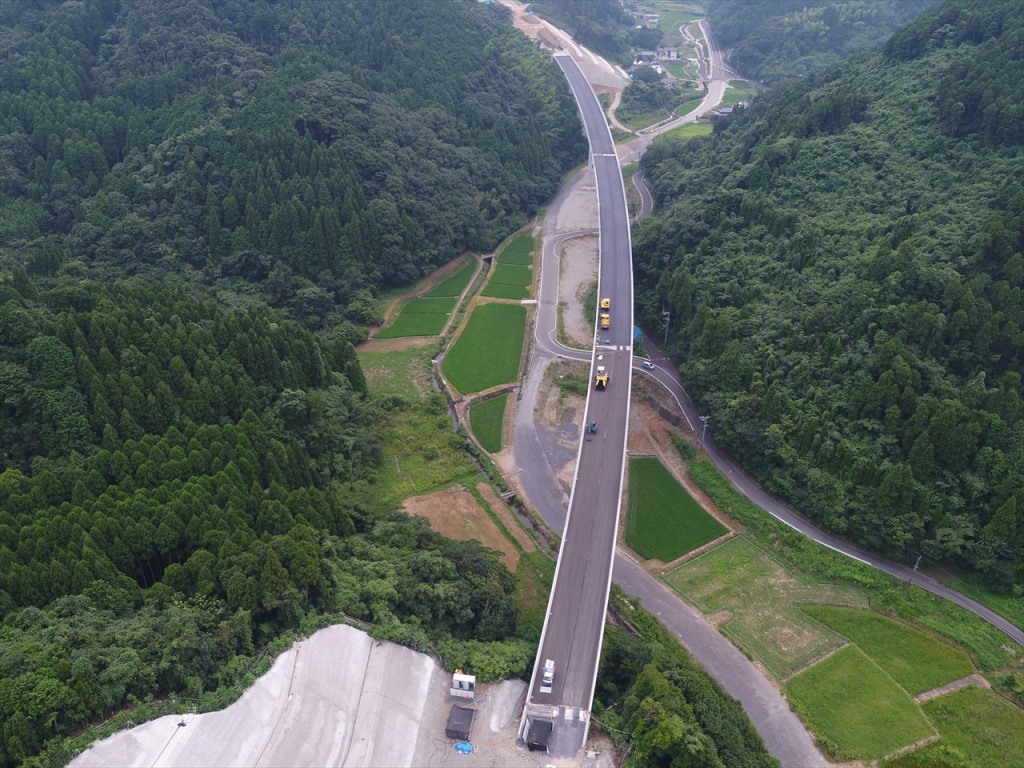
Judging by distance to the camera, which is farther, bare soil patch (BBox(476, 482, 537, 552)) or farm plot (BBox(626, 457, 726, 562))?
farm plot (BBox(626, 457, 726, 562))

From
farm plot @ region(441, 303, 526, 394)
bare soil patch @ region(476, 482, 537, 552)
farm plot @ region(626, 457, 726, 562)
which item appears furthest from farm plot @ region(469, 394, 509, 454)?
farm plot @ region(626, 457, 726, 562)

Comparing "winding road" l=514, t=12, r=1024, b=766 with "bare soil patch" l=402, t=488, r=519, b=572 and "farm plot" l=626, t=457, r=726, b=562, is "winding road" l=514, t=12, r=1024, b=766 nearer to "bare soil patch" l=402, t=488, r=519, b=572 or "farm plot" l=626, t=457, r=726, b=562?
"farm plot" l=626, t=457, r=726, b=562

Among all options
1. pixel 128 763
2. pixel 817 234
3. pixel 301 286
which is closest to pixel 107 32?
pixel 301 286

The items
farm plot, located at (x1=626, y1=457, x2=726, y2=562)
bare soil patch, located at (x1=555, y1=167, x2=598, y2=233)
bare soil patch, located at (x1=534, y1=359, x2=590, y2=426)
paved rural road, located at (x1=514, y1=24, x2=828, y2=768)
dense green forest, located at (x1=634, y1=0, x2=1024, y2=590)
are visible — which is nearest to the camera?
paved rural road, located at (x1=514, y1=24, x2=828, y2=768)

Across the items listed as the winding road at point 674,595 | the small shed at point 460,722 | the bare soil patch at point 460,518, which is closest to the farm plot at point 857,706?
the winding road at point 674,595

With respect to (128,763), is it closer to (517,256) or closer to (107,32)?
(517,256)

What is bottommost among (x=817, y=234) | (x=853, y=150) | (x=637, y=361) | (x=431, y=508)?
(x=431, y=508)

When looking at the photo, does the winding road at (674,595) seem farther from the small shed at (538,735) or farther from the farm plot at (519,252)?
the farm plot at (519,252)
